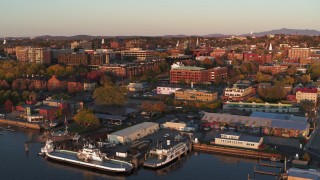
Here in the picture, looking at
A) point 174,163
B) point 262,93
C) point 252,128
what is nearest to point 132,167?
point 174,163

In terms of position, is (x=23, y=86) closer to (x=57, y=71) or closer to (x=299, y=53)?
(x=57, y=71)

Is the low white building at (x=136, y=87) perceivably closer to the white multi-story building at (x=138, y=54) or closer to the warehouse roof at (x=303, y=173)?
the warehouse roof at (x=303, y=173)

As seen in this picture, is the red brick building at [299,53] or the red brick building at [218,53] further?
the red brick building at [218,53]

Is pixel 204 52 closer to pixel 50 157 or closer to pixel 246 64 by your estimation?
pixel 246 64

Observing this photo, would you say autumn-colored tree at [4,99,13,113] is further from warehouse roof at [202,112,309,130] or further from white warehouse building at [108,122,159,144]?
warehouse roof at [202,112,309,130]

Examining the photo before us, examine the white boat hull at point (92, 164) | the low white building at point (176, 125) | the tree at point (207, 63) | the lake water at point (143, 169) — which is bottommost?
the lake water at point (143, 169)

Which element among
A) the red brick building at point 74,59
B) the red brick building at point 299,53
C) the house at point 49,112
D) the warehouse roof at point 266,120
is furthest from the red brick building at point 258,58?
the house at point 49,112

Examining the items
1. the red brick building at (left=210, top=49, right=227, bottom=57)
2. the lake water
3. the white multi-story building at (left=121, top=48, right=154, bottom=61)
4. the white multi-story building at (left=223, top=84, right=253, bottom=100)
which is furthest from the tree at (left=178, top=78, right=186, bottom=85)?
the red brick building at (left=210, top=49, right=227, bottom=57)
